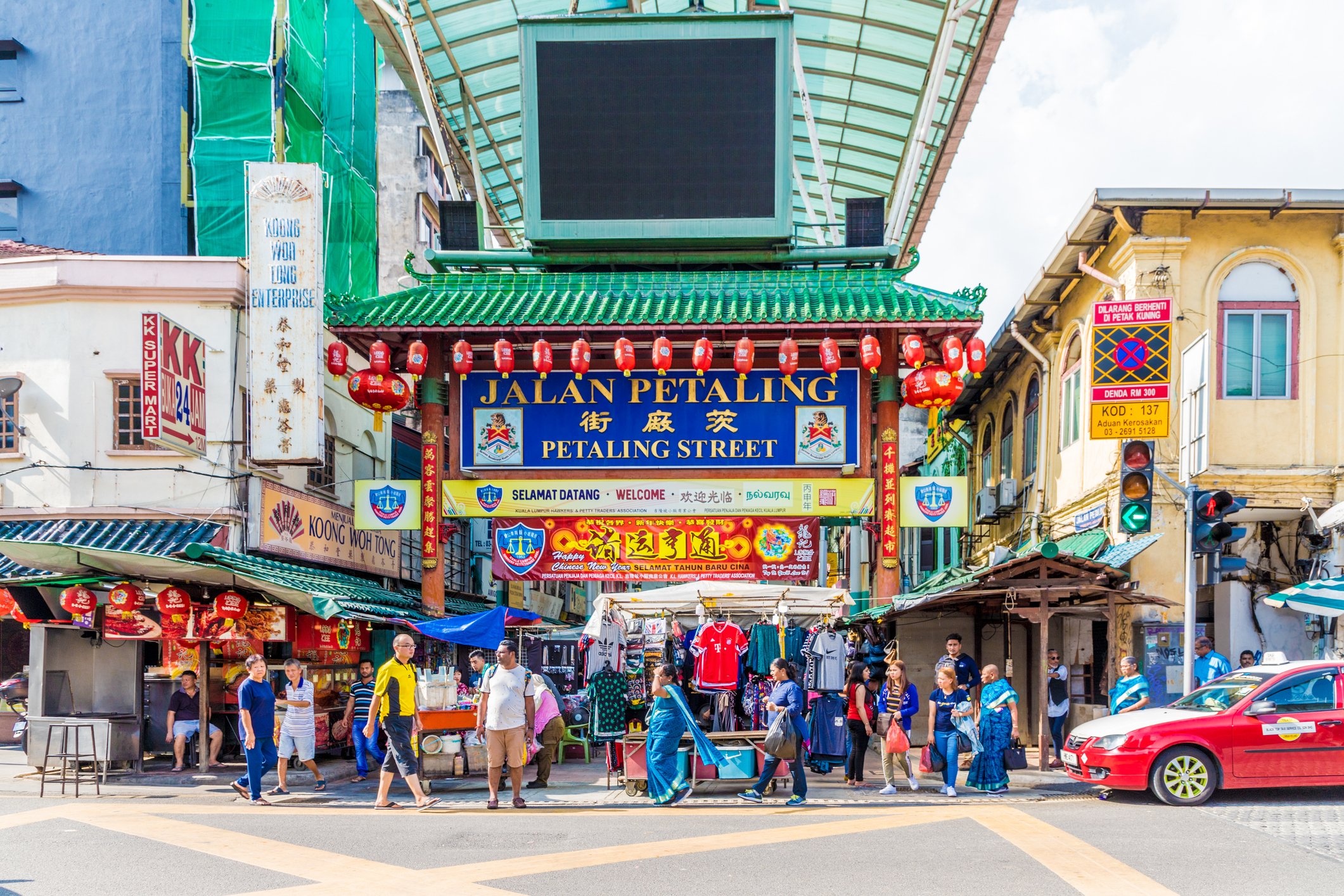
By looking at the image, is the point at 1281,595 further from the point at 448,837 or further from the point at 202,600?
the point at 202,600

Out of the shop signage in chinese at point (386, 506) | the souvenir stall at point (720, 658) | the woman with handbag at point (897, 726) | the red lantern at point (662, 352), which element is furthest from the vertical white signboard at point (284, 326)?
the woman with handbag at point (897, 726)

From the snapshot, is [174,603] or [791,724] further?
[174,603]

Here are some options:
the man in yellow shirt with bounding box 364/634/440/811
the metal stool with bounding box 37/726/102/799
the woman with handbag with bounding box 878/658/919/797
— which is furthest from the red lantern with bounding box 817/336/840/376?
the metal stool with bounding box 37/726/102/799

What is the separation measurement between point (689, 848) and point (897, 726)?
497cm

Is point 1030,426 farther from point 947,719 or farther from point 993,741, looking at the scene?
point 947,719

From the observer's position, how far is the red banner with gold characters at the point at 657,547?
18219 millimetres

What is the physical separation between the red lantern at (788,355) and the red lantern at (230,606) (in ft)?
26.8

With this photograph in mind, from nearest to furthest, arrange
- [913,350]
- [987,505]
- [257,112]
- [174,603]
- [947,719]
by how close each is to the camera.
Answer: [947,719] < [174,603] < [913,350] < [257,112] < [987,505]

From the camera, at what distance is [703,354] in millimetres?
17281

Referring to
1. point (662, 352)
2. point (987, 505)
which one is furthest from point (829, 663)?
point (987, 505)

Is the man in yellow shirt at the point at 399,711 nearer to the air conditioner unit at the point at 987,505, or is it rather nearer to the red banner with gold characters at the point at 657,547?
the red banner with gold characters at the point at 657,547

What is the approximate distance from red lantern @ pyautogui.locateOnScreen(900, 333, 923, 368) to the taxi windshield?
583cm

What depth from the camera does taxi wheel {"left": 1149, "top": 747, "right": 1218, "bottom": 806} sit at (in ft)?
40.9

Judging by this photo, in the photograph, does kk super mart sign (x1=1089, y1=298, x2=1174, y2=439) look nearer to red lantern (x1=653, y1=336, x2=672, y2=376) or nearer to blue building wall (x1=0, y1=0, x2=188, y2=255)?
red lantern (x1=653, y1=336, x2=672, y2=376)
